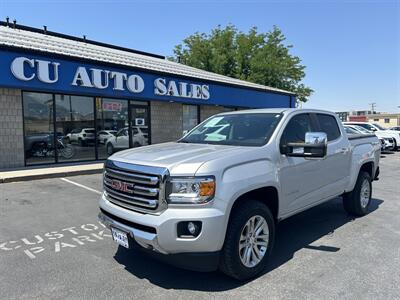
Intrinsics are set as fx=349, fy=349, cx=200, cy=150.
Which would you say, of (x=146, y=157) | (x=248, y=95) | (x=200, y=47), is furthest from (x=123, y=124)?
(x=200, y=47)

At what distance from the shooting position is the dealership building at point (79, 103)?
11.0 metres

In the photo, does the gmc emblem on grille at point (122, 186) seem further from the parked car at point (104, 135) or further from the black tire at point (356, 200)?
the parked car at point (104, 135)

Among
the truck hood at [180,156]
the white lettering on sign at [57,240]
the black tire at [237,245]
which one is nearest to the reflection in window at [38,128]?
the white lettering on sign at [57,240]

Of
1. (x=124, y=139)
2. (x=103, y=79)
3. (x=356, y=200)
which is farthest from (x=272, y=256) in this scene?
(x=124, y=139)

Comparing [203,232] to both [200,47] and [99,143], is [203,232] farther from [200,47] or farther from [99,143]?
[200,47]

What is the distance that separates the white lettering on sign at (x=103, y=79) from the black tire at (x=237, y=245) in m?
9.51

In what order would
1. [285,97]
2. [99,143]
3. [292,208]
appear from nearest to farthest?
[292,208] < [99,143] < [285,97]

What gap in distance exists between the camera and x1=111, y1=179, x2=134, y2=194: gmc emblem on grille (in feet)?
12.0

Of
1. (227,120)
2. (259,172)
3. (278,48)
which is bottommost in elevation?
(259,172)

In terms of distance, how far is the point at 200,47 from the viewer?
38.9 metres

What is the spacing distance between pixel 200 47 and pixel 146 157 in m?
36.9

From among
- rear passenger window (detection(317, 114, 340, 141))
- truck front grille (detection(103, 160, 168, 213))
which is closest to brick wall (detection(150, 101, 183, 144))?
rear passenger window (detection(317, 114, 340, 141))

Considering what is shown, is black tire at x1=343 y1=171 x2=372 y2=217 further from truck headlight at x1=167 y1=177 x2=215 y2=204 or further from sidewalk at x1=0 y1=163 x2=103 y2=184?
sidewalk at x1=0 y1=163 x2=103 y2=184

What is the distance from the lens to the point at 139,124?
50.0 ft
